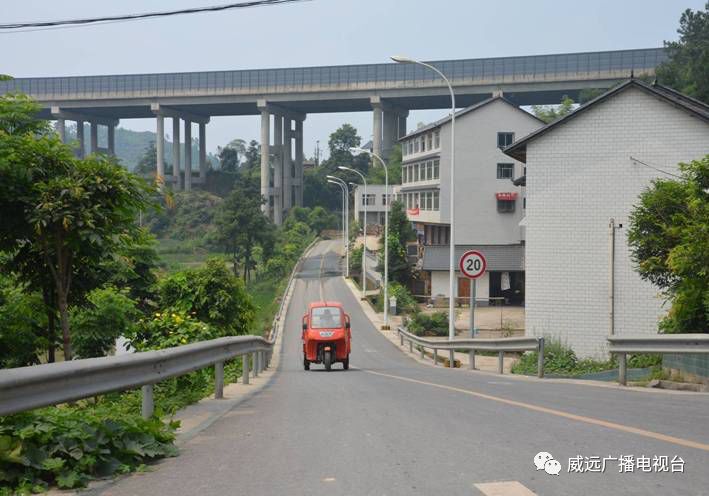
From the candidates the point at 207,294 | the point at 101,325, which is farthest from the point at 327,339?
the point at 101,325

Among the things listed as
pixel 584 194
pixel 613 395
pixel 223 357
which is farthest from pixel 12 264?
pixel 584 194

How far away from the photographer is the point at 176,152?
117875 millimetres

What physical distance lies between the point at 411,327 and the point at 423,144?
29.3m

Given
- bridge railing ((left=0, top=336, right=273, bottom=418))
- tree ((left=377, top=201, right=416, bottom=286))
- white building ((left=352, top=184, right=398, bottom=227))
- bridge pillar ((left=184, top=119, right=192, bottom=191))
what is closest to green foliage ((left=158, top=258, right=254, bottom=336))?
bridge railing ((left=0, top=336, right=273, bottom=418))

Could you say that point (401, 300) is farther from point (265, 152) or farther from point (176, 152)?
point (176, 152)

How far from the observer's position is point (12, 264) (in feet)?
37.7

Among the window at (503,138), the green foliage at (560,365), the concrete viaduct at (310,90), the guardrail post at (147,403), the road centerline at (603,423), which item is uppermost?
the concrete viaduct at (310,90)

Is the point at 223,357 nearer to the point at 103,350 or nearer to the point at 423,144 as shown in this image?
the point at 103,350

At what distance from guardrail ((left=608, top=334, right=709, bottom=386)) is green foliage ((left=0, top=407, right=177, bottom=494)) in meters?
9.57

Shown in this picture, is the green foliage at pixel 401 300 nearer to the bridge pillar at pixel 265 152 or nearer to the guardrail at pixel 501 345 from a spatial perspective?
the guardrail at pixel 501 345

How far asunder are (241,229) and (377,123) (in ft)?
86.9

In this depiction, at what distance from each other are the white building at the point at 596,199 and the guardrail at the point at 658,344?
49.9 ft

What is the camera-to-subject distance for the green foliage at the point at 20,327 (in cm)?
1202

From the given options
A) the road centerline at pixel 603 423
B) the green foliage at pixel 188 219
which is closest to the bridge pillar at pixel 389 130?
the green foliage at pixel 188 219
